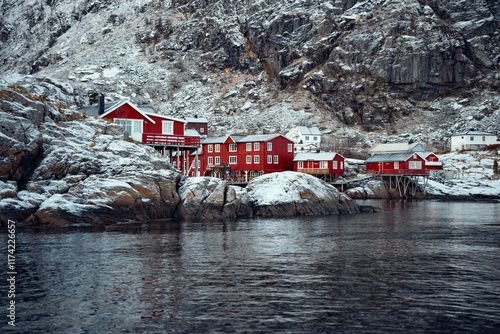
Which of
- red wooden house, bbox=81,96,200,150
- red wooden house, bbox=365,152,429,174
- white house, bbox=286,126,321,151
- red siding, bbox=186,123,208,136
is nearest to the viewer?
red wooden house, bbox=81,96,200,150

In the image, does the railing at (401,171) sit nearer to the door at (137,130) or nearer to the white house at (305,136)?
the white house at (305,136)

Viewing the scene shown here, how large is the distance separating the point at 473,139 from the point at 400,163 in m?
29.9

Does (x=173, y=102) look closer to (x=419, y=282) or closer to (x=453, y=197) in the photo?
(x=453, y=197)

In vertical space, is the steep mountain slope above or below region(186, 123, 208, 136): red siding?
above

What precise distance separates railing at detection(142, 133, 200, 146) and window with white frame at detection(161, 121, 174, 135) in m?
1.41

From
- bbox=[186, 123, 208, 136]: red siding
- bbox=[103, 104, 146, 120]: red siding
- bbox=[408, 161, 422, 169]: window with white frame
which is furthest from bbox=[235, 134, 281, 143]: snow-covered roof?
bbox=[186, 123, 208, 136]: red siding

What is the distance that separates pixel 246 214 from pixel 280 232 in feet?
40.0

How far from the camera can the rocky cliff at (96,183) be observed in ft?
120

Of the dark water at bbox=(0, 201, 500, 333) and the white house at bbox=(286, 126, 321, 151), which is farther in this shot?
the white house at bbox=(286, 126, 321, 151)

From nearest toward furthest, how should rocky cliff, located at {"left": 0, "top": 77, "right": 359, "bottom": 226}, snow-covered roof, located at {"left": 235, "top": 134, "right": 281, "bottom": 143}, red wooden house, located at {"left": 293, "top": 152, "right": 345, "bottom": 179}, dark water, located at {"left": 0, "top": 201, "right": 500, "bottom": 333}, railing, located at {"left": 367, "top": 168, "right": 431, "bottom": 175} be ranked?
1. dark water, located at {"left": 0, "top": 201, "right": 500, "bottom": 333}
2. rocky cliff, located at {"left": 0, "top": 77, "right": 359, "bottom": 226}
3. snow-covered roof, located at {"left": 235, "top": 134, "right": 281, "bottom": 143}
4. red wooden house, located at {"left": 293, "top": 152, "right": 345, "bottom": 179}
5. railing, located at {"left": 367, "top": 168, "right": 431, "bottom": 175}

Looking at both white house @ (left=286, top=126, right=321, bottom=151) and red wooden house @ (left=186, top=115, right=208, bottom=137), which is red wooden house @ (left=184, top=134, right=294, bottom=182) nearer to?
white house @ (left=286, top=126, right=321, bottom=151)

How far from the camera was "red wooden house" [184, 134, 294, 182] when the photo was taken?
240ft

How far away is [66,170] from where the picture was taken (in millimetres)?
39406

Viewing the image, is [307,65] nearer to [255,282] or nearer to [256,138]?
[256,138]
